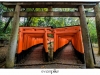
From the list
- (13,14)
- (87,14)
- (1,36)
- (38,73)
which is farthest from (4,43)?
(38,73)

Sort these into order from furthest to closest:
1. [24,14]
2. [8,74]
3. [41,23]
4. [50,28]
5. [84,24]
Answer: [41,23] < [50,28] < [24,14] < [84,24] < [8,74]

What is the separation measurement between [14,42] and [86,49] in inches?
70.9

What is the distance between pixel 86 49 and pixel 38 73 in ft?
5.01

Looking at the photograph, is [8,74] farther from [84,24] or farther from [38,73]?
[84,24]

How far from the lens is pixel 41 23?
11008 mm

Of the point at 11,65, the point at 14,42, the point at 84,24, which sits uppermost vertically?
the point at 84,24

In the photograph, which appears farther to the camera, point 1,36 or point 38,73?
A: point 1,36

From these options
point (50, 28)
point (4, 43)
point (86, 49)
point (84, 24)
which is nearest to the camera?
point (86, 49)

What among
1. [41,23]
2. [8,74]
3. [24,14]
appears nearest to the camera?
[8,74]

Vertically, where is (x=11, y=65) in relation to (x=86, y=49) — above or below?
below

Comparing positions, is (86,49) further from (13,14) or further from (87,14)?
(13,14)

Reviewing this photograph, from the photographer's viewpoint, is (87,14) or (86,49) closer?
(86,49)

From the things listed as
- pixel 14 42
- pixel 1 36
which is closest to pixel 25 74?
pixel 14 42

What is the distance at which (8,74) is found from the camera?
2242 mm
